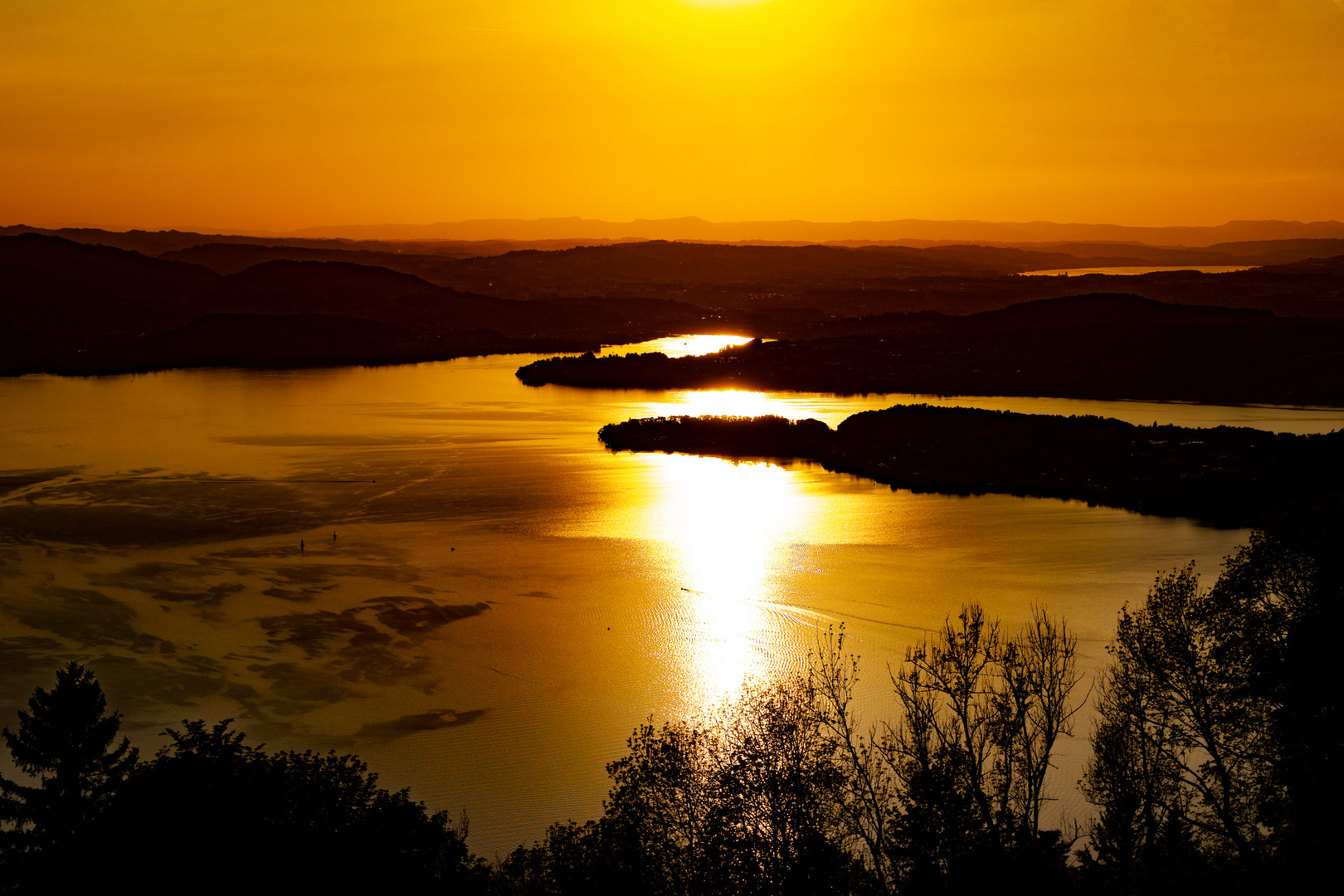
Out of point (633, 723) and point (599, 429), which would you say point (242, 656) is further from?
point (599, 429)

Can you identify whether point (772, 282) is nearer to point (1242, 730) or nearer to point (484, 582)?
point (484, 582)

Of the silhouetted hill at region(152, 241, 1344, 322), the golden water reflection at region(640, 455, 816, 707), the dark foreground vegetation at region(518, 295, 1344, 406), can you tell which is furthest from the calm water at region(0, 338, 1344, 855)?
the silhouetted hill at region(152, 241, 1344, 322)

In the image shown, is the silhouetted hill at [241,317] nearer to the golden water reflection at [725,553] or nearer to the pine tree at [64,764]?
the golden water reflection at [725,553]

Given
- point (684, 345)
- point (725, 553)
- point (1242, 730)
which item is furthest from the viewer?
point (684, 345)

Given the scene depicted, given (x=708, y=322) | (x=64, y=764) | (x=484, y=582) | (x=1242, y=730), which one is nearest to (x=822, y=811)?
(x=1242, y=730)

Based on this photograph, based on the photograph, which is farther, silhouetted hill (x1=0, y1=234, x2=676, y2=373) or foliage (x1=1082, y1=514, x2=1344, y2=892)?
silhouetted hill (x1=0, y1=234, x2=676, y2=373)

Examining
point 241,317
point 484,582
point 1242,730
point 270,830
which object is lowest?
point 484,582

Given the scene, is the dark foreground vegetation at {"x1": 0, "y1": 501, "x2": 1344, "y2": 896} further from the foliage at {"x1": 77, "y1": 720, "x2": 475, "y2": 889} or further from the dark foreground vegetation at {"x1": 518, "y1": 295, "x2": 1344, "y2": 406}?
the dark foreground vegetation at {"x1": 518, "y1": 295, "x2": 1344, "y2": 406}
